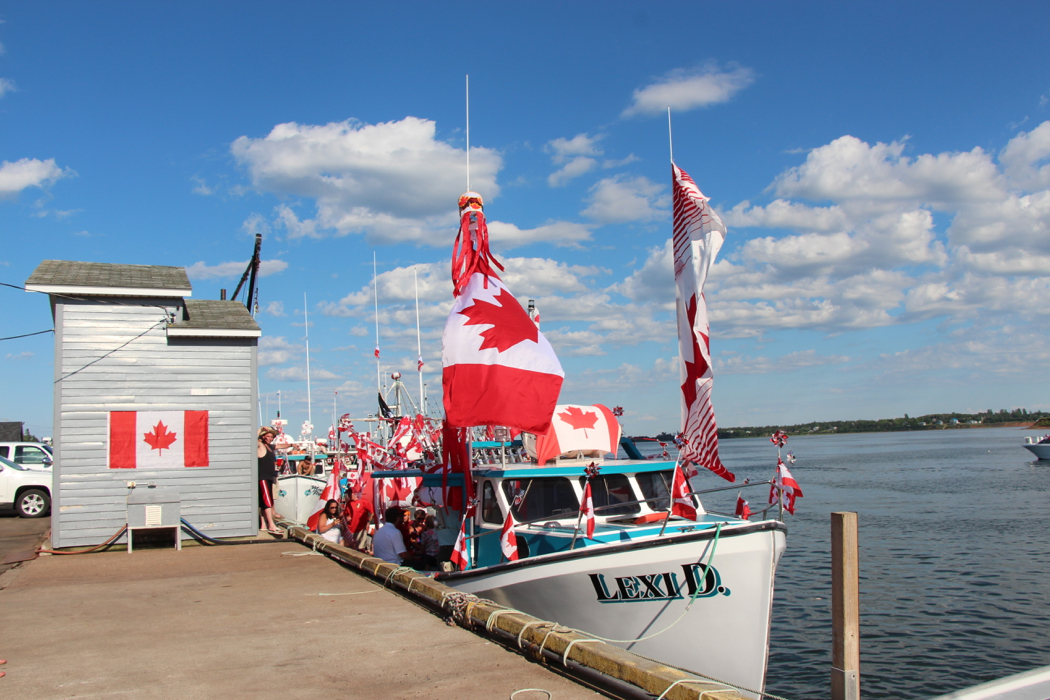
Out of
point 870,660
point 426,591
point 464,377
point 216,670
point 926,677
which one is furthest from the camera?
point 870,660

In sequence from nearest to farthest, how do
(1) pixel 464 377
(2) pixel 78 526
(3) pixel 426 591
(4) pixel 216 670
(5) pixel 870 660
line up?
(4) pixel 216 670 → (3) pixel 426 591 → (1) pixel 464 377 → (5) pixel 870 660 → (2) pixel 78 526

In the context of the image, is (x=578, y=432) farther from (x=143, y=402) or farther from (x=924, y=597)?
(x=924, y=597)

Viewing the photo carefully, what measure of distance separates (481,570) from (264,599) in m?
2.47

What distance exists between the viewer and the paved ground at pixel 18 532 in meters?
13.7

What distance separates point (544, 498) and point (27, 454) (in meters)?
21.9

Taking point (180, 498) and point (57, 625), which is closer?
point (57, 625)

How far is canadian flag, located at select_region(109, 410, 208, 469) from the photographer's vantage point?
12742 mm

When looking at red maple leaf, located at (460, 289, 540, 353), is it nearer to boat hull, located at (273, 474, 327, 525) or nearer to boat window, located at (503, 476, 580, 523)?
boat window, located at (503, 476, 580, 523)

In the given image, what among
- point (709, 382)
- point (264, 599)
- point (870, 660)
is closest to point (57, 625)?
point (264, 599)

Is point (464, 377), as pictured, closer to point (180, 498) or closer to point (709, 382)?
point (709, 382)

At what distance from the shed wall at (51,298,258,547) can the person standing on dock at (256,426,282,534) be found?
821 millimetres

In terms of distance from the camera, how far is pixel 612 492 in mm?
9992

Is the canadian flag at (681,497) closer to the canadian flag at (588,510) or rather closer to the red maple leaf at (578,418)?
the canadian flag at (588,510)

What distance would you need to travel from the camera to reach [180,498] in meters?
12.9
